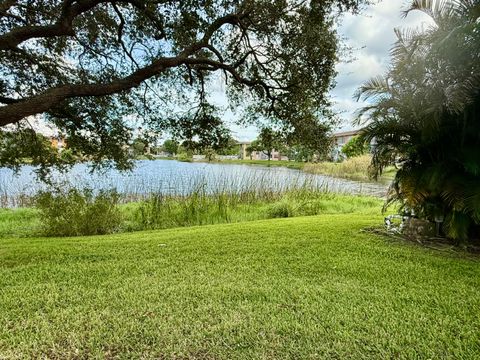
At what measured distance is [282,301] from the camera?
6.82ft

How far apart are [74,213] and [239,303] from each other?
15.1ft

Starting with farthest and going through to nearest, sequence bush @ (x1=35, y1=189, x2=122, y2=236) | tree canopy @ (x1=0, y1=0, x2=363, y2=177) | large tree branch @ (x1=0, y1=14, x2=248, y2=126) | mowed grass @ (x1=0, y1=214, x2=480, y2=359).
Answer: bush @ (x1=35, y1=189, x2=122, y2=236)
tree canopy @ (x1=0, y1=0, x2=363, y2=177)
large tree branch @ (x1=0, y1=14, x2=248, y2=126)
mowed grass @ (x1=0, y1=214, x2=480, y2=359)

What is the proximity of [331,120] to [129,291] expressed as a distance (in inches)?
148

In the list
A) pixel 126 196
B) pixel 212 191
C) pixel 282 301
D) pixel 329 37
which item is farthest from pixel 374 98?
pixel 126 196

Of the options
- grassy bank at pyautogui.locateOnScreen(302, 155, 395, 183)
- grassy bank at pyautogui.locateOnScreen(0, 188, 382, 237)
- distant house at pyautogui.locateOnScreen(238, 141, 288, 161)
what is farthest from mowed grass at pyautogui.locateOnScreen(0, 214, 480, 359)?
grassy bank at pyautogui.locateOnScreen(302, 155, 395, 183)

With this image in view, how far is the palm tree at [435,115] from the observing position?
10.7 ft

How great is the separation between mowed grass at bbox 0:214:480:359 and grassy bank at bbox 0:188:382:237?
2.54m

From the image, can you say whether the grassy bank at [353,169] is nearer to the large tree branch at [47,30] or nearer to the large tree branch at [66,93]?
the large tree branch at [66,93]

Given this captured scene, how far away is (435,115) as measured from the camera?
331 cm

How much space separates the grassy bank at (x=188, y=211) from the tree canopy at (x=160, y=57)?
1.85m

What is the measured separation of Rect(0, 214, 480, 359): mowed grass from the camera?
1594 millimetres

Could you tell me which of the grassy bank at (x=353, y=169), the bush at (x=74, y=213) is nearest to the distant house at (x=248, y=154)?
the bush at (x=74, y=213)

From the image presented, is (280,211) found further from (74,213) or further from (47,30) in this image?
(47,30)

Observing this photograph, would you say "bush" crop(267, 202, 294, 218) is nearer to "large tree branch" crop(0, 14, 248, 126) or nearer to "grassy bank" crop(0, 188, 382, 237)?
"grassy bank" crop(0, 188, 382, 237)
